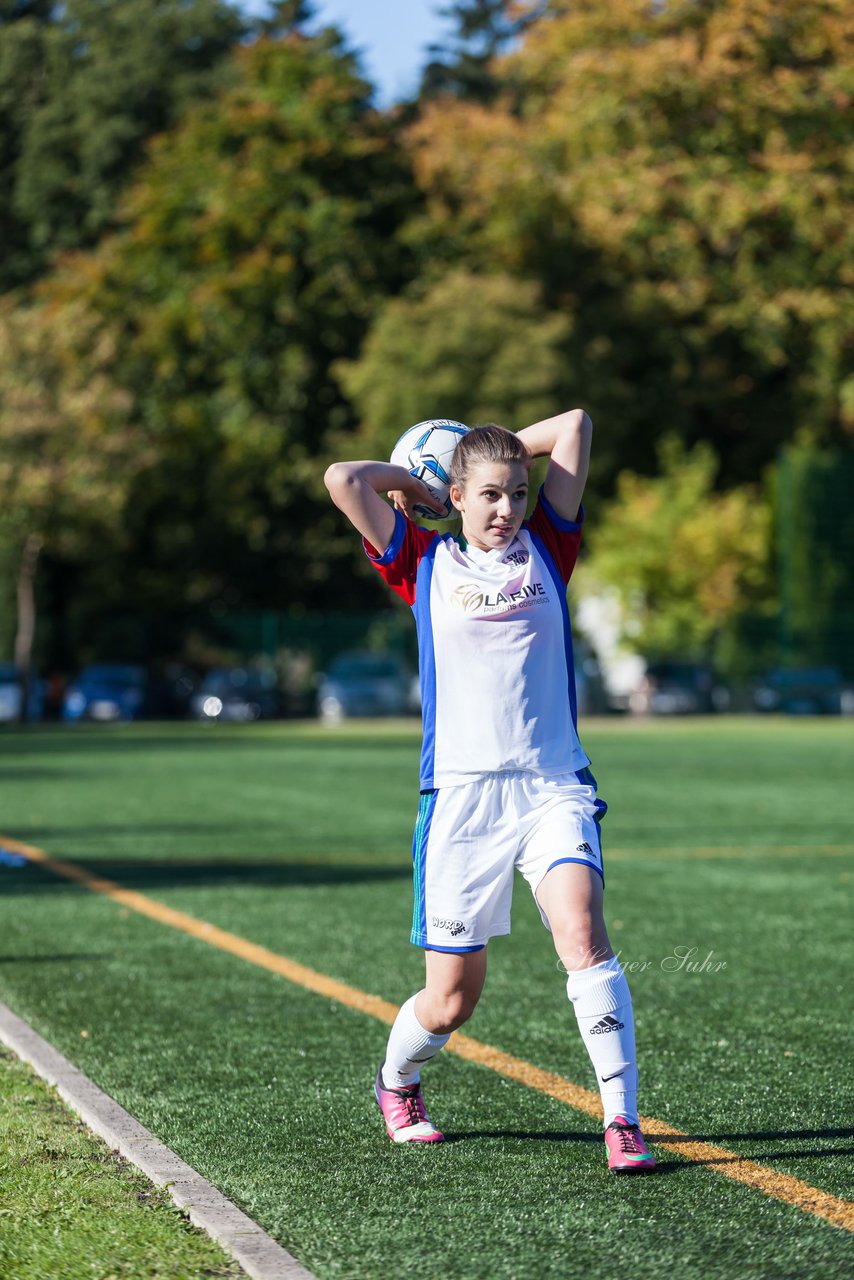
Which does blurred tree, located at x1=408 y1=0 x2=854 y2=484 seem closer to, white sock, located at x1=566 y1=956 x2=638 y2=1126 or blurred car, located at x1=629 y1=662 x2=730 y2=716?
blurred car, located at x1=629 y1=662 x2=730 y2=716

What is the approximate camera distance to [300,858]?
42.3ft

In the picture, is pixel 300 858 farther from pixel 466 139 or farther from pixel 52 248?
pixel 52 248

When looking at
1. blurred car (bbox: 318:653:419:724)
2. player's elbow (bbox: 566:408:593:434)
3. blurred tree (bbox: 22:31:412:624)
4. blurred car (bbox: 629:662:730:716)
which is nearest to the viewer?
player's elbow (bbox: 566:408:593:434)

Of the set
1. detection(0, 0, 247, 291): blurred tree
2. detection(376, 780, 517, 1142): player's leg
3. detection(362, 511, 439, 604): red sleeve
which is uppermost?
detection(0, 0, 247, 291): blurred tree

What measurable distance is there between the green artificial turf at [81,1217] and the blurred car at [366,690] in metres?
39.6

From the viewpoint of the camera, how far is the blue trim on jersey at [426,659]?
4.75 metres

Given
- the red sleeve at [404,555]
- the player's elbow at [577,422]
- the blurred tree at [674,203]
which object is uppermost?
the blurred tree at [674,203]

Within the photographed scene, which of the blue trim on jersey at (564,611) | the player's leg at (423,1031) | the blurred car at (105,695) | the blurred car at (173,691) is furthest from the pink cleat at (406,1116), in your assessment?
the blurred car at (173,691)

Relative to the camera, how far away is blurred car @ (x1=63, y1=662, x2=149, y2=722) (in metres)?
44.7

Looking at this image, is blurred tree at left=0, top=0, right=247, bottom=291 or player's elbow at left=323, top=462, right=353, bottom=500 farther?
blurred tree at left=0, top=0, right=247, bottom=291

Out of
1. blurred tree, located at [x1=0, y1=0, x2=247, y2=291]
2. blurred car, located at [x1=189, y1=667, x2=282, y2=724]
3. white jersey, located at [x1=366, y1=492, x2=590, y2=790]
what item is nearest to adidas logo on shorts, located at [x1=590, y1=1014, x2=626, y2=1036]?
white jersey, located at [x1=366, y1=492, x2=590, y2=790]

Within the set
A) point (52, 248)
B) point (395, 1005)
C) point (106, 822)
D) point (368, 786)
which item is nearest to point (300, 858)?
point (106, 822)

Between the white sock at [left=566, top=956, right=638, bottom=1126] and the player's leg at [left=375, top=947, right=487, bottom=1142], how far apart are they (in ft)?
0.90

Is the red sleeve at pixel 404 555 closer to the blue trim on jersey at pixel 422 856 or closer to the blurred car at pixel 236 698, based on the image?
the blue trim on jersey at pixel 422 856
